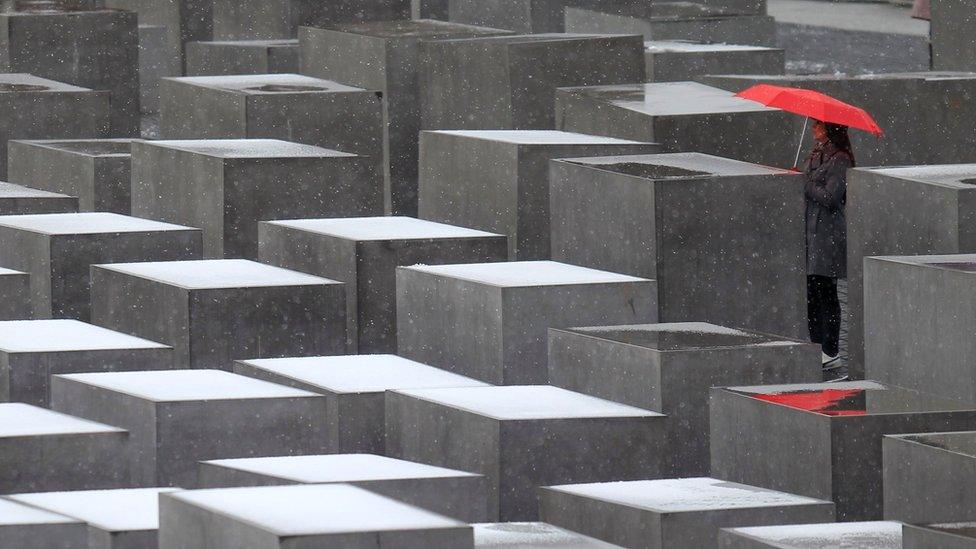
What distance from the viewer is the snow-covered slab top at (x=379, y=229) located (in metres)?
9.64

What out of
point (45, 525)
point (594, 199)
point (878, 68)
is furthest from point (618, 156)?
point (878, 68)

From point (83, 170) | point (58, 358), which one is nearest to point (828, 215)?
point (83, 170)

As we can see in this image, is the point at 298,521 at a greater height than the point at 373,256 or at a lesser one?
lesser

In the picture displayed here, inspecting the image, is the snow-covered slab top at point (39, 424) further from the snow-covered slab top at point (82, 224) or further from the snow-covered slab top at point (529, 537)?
the snow-covered slab top at point (82, 224)

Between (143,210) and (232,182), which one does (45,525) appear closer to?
(232,182)

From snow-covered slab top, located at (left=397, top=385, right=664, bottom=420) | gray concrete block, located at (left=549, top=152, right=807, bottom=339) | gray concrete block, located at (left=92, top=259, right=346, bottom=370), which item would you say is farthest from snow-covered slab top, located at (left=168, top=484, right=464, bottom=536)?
gray concrete block, located at (left=549, top=152, right=807, bottom=339)

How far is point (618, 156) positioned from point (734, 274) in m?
1.05

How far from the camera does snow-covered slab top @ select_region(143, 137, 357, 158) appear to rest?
35.2 feet

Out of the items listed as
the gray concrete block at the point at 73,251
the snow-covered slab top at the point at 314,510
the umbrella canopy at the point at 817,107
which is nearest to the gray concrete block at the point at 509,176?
the umbrella canopy at the point at 817,107

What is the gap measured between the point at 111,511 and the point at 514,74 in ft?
21.2

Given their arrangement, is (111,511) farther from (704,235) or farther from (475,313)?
(704,235)

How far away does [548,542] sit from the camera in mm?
6113

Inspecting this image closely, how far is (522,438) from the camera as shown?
7312mm

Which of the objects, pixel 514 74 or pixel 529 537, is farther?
pixel 514 74
